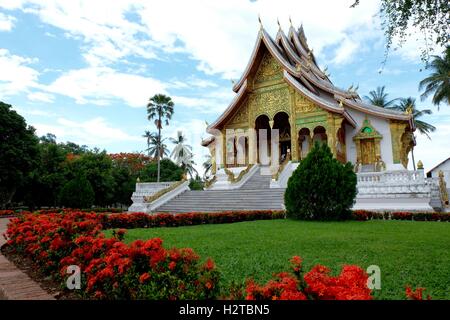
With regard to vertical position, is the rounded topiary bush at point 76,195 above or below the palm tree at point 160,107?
below

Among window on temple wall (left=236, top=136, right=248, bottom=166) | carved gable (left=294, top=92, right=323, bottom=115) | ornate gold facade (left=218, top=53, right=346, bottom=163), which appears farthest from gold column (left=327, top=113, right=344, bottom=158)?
window on temple wall (left=236, top=136, right=248, bottom=166)

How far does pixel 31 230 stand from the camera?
223 inches

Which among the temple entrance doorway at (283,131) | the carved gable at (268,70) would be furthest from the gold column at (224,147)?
the carved gable at (268,70)

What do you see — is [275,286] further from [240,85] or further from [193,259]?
[240,85]

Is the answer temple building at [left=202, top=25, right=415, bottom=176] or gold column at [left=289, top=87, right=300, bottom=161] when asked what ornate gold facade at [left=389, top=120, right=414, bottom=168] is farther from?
gold column at [left=289, top=87, right=300, bottom=161]

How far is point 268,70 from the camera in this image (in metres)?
22.1

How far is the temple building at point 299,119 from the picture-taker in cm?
1883

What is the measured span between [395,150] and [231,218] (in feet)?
42.2

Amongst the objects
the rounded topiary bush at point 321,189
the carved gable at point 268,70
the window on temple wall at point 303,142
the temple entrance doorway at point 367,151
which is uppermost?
the carved gable at point 268,70

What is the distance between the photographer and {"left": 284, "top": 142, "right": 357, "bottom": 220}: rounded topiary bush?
380 inches

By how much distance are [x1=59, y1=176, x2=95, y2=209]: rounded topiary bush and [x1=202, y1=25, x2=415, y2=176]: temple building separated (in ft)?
29.8

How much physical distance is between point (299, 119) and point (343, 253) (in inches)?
636

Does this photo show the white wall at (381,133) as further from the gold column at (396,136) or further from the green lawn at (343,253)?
the green lawn at (343,253)
